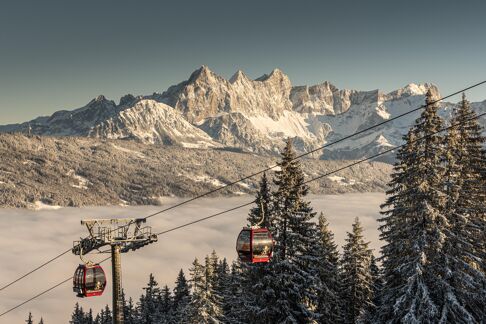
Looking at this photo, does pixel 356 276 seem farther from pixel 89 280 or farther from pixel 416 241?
pixel 89 280

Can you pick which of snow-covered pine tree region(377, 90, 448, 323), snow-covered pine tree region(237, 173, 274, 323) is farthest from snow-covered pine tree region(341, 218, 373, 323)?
snow-covered pine tree region(377, 90, 448, 323)

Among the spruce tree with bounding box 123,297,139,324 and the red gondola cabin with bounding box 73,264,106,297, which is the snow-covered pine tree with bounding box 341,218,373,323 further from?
the spruce tree with bounding box 123,297,139,324

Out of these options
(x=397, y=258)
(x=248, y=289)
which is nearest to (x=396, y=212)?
(x=397, y=258)

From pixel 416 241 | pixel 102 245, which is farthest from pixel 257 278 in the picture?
pixel 102 245

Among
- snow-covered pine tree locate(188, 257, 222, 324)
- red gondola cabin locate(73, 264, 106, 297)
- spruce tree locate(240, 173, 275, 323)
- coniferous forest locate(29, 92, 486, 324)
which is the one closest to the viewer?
coniferous forest locate(29, 92, 486, 324)

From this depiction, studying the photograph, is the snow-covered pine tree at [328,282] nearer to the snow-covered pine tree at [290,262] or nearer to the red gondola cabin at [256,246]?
the snow-covered pine tree at [290,262]

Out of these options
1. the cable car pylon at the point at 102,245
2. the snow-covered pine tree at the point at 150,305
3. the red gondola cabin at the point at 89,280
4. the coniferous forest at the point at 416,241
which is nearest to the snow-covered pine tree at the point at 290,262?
the coniferous forest at the point at 416,241
